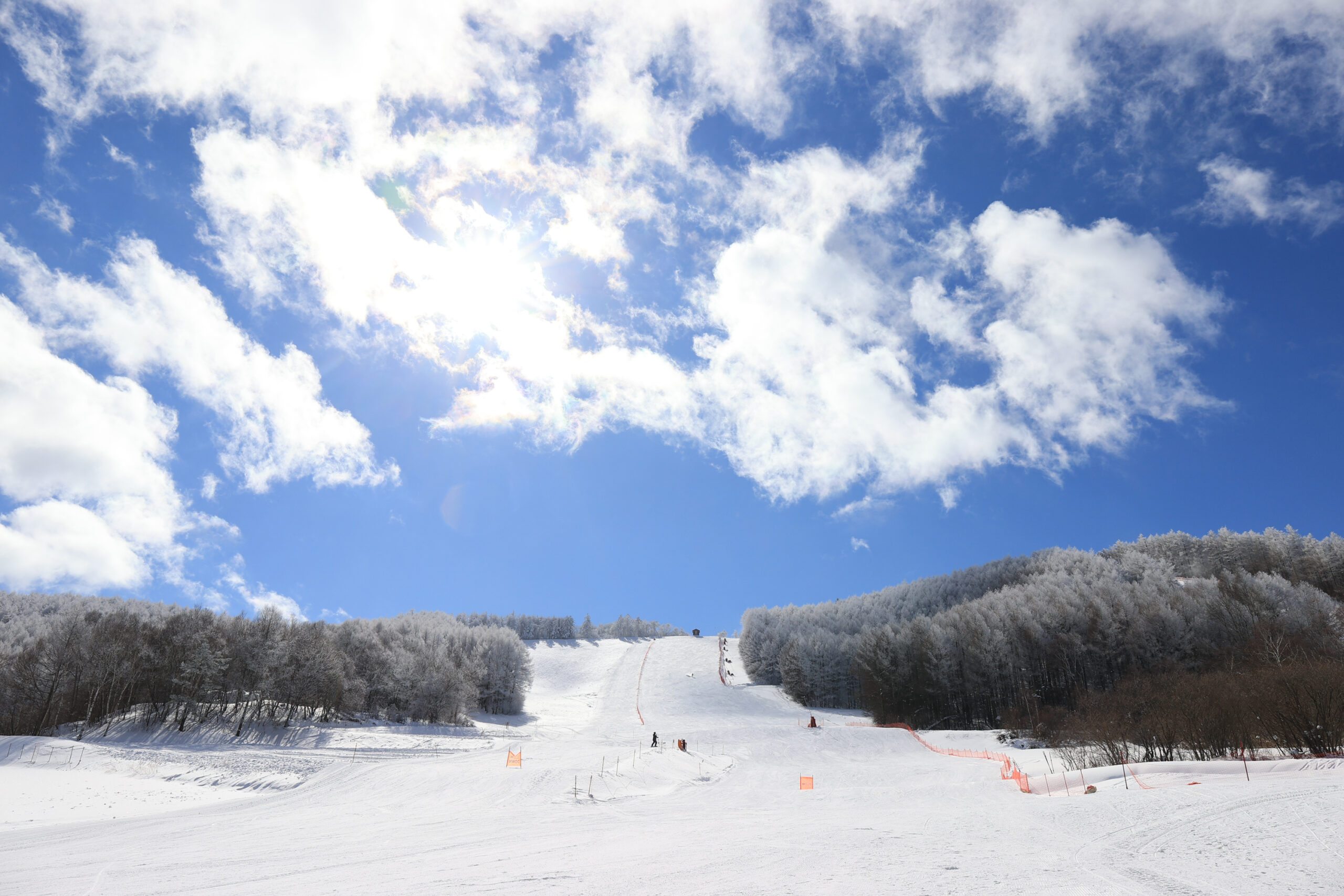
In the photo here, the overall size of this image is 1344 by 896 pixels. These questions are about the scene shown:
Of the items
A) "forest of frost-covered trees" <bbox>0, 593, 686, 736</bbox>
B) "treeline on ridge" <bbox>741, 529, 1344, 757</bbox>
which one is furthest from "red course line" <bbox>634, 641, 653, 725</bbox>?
"treeline on ridge" <bbox>741, 529, 1344, 757</bbox>

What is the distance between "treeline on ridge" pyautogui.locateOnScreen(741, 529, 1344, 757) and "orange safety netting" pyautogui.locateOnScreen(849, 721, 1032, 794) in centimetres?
358

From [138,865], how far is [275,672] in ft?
151

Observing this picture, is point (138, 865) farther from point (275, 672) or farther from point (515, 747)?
point (275, 672)

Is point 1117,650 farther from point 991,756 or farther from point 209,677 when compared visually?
point 209,677

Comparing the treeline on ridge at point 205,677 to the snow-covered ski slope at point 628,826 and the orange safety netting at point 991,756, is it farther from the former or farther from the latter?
the orange safety netting at point 991,756

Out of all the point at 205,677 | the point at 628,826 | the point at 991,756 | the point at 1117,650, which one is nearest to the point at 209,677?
the point at 205,677

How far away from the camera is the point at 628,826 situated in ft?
73.9

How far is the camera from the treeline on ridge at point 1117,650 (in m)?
33.7

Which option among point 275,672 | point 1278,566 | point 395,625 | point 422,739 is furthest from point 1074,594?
point 395,625

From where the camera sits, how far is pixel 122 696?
58688 millimetres

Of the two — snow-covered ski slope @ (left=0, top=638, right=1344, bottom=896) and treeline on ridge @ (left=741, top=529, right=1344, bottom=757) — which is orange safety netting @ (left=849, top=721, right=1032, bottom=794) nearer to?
snow-covered ski slope @ (left=0, top=638, right=1344, bottom=896)

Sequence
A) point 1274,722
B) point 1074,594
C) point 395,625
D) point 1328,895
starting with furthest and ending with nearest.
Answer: point 395,625
point 1074,594
point 1274,722
point 1328,895

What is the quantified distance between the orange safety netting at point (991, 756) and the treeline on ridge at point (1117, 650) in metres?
3.58

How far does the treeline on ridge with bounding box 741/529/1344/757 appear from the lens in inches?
1326
